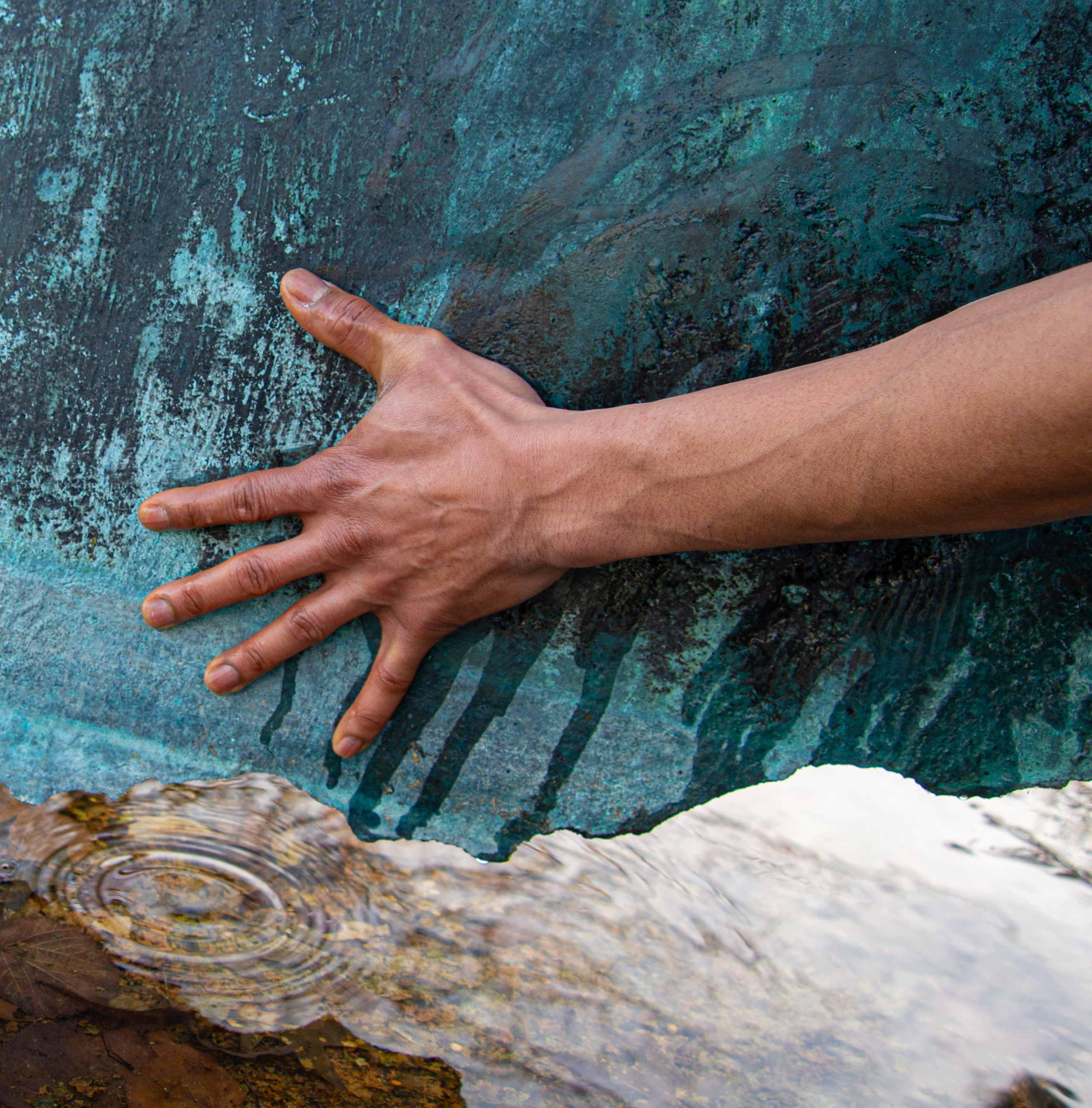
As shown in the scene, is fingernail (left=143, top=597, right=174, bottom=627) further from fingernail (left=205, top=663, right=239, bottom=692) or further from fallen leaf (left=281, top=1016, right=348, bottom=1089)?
fallen leaf (left=281, top=1016, right=348, bottom=1089)

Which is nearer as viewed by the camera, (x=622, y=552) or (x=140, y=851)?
(x=622, y=552)

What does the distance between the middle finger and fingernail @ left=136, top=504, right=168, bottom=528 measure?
10cm

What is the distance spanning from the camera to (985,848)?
1173mm

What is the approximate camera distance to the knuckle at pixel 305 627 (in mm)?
1229

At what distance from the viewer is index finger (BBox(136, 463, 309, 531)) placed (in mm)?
1200

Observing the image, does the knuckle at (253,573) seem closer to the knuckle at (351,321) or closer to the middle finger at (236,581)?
the middle finger at (236,581)

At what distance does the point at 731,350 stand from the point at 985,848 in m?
0.84

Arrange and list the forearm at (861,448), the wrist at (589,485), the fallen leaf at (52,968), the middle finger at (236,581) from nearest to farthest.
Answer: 1. the forearm at (861,448)
2. the wrist at (589,485)
3. the middle finger at (236,581)
4. the fallen leaf at (52,968)

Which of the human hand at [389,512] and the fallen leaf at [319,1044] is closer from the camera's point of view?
the human hand at [389,512]

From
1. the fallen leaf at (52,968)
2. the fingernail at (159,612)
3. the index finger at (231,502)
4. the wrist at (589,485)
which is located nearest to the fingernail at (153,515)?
the index finger at (231,502)

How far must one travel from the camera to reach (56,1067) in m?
1.31

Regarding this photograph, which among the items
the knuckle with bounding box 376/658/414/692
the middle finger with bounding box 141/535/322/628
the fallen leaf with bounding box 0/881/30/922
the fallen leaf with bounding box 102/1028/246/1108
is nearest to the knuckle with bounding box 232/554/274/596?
the middle finger with bounding box 141/535/322/628

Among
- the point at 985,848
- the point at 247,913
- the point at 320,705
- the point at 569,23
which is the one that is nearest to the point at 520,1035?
the point at 247,913

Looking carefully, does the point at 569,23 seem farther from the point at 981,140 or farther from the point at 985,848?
the point at 985,848
